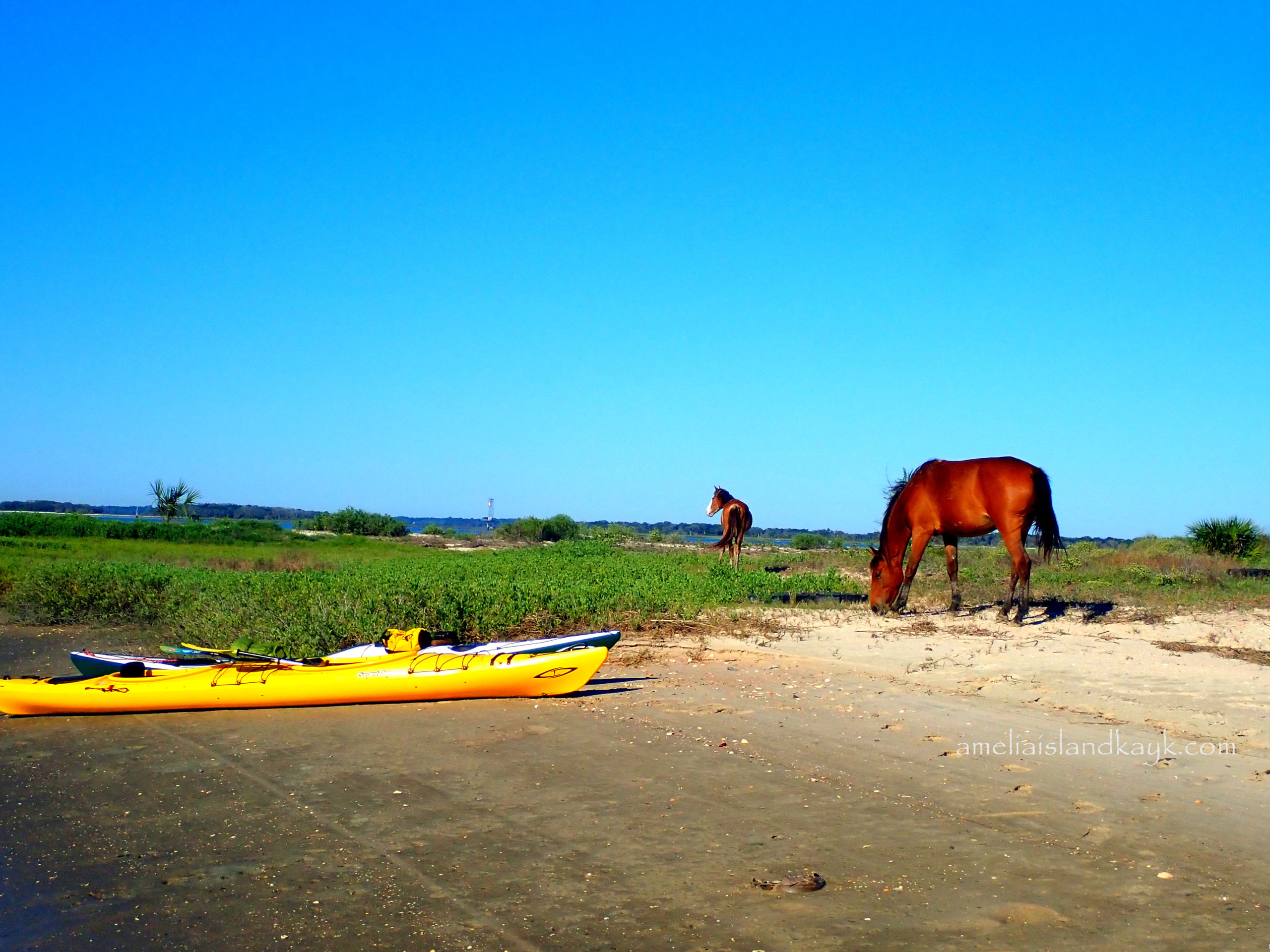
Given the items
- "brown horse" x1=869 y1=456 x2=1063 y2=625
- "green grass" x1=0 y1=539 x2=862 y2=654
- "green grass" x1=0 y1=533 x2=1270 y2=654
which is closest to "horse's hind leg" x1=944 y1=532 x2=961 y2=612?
"brown horse" x1=869 y1=456 x2=1063 y2=625

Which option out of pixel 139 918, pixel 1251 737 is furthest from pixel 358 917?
pixel 1251 737

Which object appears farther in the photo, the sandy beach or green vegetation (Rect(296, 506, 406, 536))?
green vegetation (Rect(296, 506, 406, 536))

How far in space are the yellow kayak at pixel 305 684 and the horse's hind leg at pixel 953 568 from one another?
21.0 feet

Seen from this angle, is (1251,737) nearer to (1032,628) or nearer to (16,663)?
(1032,628)

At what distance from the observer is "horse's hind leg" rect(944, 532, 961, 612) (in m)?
13.3

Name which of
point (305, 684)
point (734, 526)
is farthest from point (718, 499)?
point (305, 684)

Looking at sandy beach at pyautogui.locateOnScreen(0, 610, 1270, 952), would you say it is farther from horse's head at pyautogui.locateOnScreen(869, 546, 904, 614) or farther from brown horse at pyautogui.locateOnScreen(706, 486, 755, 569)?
brown horse at pyautogui.locateOnScreen(706, 486, 755, 569)

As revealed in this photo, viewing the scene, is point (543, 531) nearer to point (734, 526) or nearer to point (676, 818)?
point (734, 526)

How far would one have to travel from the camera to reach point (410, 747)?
759cm

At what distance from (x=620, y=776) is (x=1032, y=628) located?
7.24 meters

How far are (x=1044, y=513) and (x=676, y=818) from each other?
328 inches

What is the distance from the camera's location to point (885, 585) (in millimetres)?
13508

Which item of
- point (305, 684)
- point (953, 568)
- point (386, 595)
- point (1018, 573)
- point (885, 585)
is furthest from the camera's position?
point (953, 568)

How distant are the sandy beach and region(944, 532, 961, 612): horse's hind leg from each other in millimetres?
3447
